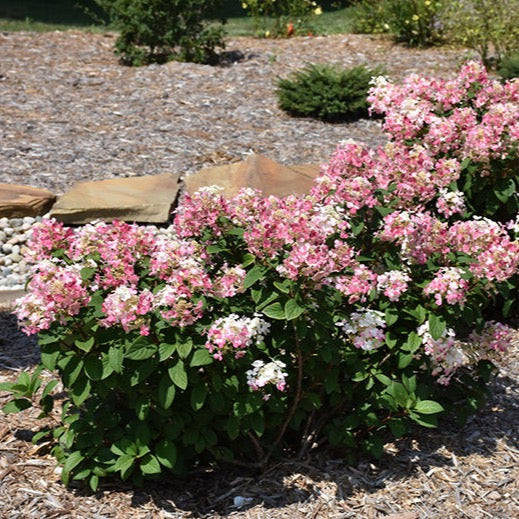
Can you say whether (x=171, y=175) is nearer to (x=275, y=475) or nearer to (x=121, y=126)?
(x=121, y=126)

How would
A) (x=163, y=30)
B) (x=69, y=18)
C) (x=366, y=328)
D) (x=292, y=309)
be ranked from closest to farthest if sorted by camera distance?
1. (x=292, y=309)
2. (x=366, y=328)
3. (x=163, y=30)
4. (x=69, y=18)

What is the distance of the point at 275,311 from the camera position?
2607 mm

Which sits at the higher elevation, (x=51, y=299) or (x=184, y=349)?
(x=51, y=299)

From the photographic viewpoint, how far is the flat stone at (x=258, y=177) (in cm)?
552

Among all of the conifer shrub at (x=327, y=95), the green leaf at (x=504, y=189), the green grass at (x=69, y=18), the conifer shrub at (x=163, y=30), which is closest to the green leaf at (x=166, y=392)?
the green leaf at (x=504, y=189)

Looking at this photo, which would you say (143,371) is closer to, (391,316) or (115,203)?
(391,316)

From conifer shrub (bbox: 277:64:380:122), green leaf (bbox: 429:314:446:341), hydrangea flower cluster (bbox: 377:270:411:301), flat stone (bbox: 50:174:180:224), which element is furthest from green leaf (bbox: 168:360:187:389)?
conifer shrub (bbox: 277:64:380:122)

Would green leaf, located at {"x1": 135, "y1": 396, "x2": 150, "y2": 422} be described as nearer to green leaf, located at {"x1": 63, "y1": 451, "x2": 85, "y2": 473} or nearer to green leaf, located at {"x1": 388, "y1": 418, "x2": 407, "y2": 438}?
green leaf, located at {"x1": 63, "y1": 451, "x2": 85, "y2": 473}

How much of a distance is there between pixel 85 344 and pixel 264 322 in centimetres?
56

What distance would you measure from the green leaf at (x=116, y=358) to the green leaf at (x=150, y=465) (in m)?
0.39

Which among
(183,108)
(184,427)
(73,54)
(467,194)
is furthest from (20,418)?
(73,54)

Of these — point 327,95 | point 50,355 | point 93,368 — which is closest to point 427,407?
point 93,368

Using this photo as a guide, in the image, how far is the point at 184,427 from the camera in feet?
9.17

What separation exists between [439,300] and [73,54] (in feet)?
24.6
